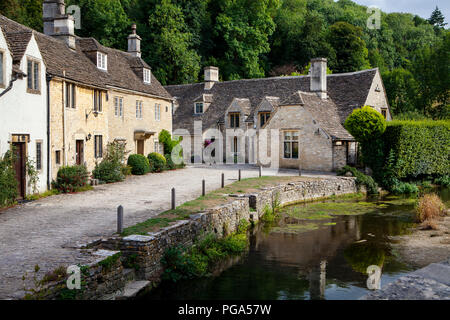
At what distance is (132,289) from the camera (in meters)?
10.3

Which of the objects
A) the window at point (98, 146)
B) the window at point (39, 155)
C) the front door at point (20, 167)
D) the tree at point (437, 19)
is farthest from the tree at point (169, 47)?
the tree at point (437, 19)

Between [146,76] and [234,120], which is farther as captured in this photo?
[234,120]

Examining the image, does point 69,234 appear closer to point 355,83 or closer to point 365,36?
point 355,83

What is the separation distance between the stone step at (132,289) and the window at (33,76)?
1191 cm

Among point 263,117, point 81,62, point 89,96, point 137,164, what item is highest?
point 81,62

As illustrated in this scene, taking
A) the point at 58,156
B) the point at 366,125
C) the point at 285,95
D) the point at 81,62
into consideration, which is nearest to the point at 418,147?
the point at 366,125

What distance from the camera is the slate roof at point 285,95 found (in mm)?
34062

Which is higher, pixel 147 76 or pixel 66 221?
pixel 147 76

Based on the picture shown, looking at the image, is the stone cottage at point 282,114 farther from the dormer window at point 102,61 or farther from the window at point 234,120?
the dormer window at point 102,61

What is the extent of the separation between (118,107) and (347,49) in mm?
40137

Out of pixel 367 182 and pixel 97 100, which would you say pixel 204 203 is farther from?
pixel 367 182

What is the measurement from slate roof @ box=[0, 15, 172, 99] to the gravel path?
617 cm

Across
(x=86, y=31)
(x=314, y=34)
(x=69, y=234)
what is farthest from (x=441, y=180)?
(x=86, y=31)

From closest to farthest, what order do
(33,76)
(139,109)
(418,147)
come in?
(33,76) → (418,147) → (139,109)
